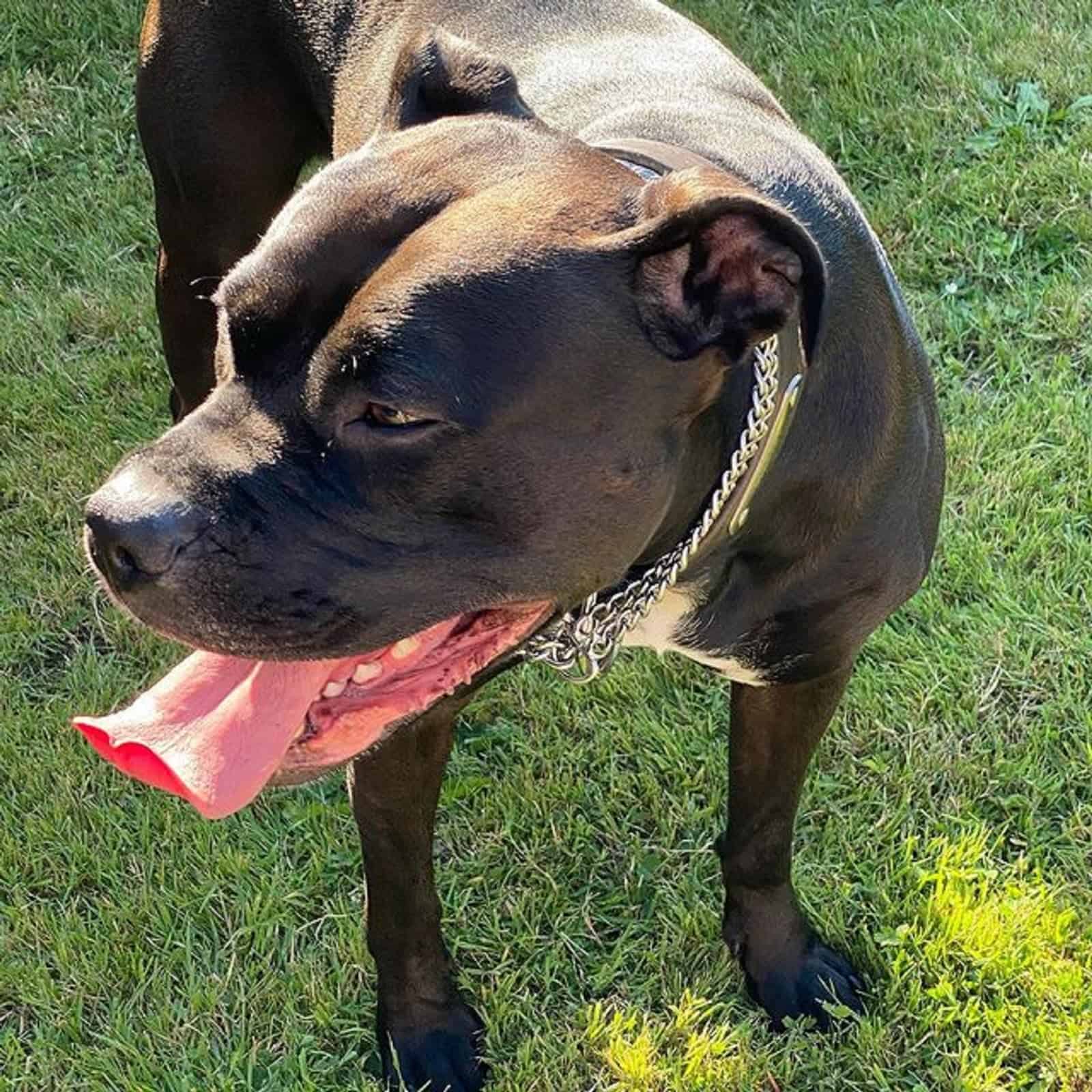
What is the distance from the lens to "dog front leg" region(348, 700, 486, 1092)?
2691 mm

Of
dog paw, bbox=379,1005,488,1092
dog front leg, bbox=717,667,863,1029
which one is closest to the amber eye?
dog front leg, bbox=717,667,863,1029

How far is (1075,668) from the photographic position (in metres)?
3.62

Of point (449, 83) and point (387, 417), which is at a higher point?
point (449, 83)

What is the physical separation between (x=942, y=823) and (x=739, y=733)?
0.66 metres

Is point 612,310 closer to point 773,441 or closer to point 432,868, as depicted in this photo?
point 773,441

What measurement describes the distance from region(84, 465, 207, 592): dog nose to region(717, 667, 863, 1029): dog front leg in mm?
1256

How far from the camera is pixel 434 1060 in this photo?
297cm

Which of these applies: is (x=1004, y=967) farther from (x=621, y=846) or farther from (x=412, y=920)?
(x=412, y=920)

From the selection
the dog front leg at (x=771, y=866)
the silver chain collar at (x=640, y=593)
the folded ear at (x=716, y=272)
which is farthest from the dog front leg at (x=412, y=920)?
Answer: the folded ear at (x=716, y=272)

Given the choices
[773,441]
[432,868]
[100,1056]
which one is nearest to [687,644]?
[773,441]

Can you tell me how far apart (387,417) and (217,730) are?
1.90 feet

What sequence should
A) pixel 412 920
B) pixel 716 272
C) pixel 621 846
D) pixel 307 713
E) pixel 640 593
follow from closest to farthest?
pixel 716 272
pixel 307 713
pixel 640 593
pixel 412 920
pixel 621 846

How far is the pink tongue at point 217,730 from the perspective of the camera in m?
2.19

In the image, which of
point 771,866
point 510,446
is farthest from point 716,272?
Answer: point 771,866
